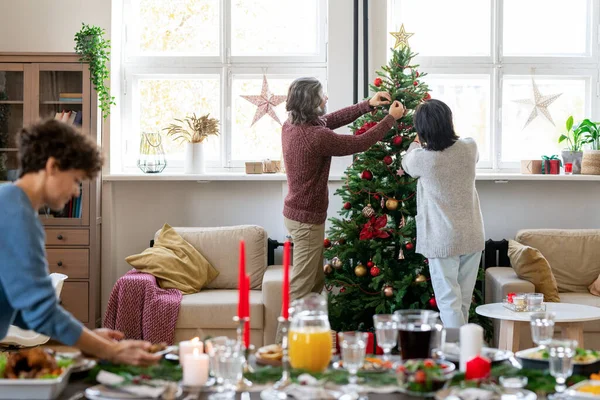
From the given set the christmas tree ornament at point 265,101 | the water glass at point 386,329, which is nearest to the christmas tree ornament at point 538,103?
the christmas tree ornament at point 265,101

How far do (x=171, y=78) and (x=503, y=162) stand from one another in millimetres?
2461

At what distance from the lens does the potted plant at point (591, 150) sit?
5320 mm

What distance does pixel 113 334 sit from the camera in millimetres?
2305

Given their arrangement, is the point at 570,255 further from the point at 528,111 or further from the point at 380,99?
the point at 380,99

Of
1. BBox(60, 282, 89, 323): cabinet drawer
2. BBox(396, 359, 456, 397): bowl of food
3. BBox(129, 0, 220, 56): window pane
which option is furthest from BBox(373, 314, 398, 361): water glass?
BBox(129, 0, 220, 56): window pane

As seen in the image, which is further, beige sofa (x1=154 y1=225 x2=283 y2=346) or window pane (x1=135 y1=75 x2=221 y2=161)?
window pane (x1=135 y1=75 x2=221 y2=161)

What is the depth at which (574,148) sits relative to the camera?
5504 millimetres

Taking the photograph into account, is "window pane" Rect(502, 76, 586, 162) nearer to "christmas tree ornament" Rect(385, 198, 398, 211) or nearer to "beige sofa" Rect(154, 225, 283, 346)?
"christmas tree ornament" Rect(385, 198, 398, 211)

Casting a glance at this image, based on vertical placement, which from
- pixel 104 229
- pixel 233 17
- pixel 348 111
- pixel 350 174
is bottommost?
pixel 104 229

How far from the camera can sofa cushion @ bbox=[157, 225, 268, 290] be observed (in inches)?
200

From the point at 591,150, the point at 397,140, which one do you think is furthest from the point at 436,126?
the point at 591,150

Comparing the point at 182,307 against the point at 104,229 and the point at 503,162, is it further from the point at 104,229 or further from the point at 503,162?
the point at 503,162

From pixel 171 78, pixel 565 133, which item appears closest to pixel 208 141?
pixel 171 78

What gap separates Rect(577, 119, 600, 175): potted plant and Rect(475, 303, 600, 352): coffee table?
1.69 meters
